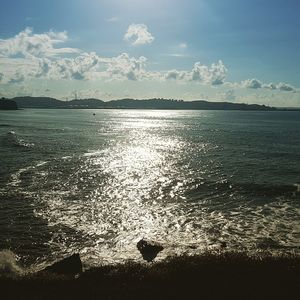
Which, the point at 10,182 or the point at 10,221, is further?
the point at 10,182

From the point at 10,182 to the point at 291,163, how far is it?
44.0m

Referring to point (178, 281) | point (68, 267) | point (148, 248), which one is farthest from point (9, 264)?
point (178, 281)

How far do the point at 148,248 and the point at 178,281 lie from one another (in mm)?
7306

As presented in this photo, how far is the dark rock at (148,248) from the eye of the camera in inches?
1051

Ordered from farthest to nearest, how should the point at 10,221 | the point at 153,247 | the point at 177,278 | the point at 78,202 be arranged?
the point at 78,202
the point at 10,221
the point at 153,247
the point at 177,278

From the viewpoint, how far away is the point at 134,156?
76.2 metres

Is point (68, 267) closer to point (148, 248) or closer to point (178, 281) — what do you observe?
point (148, 248)

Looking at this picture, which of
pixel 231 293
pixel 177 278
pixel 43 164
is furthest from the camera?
pixel 43 164

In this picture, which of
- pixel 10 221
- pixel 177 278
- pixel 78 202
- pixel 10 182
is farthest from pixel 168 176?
pixel 177 278

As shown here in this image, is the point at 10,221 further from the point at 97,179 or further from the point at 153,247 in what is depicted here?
the point at 97,179

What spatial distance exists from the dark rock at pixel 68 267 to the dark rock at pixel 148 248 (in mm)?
4918

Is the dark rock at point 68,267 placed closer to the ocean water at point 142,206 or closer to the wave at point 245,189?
the ocean water at point 142,206

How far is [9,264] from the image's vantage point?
24.8 metres

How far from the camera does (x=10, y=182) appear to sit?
4722 centimetres
